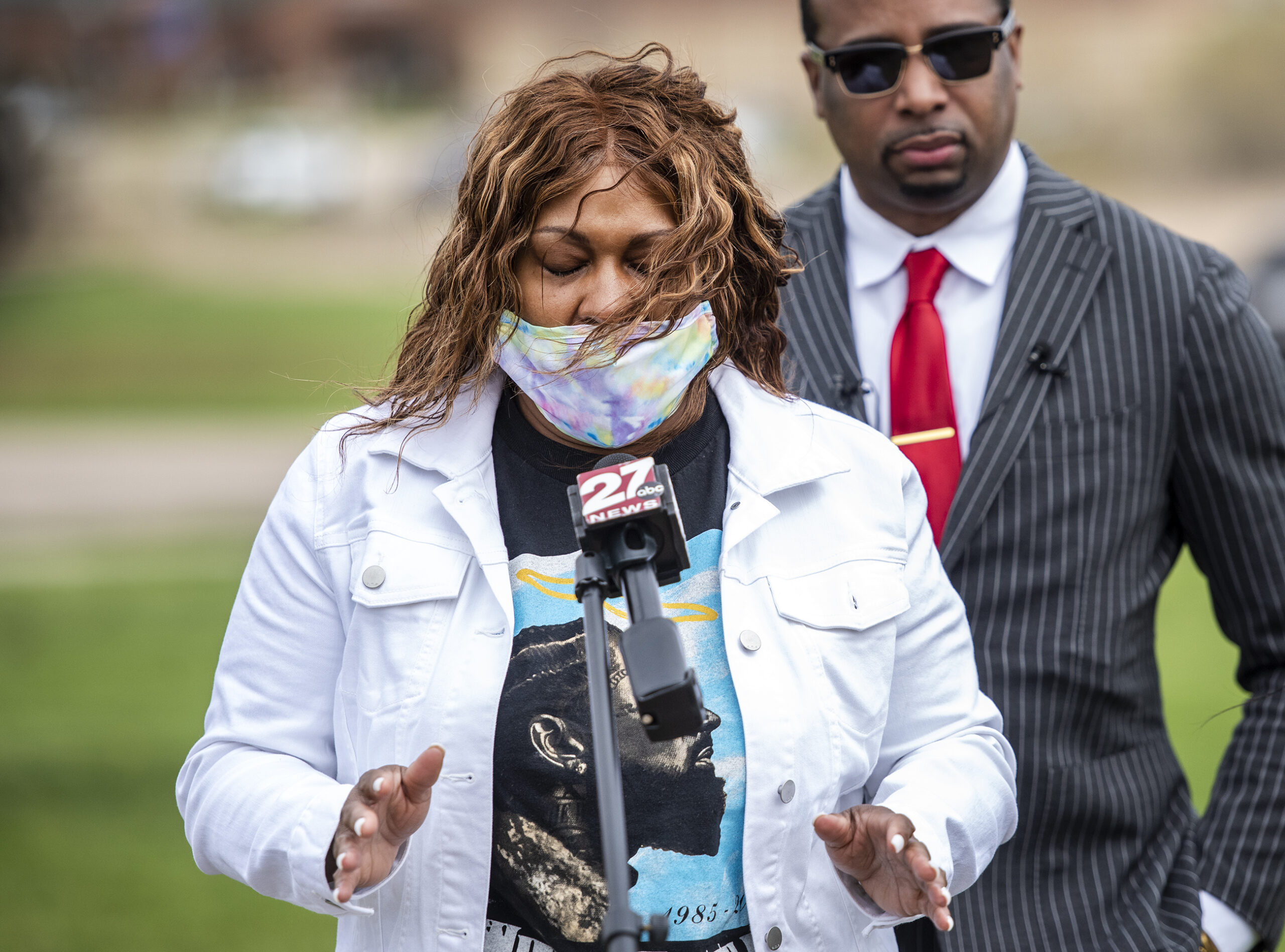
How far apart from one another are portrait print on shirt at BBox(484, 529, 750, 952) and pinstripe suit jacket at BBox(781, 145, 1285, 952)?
75 cm

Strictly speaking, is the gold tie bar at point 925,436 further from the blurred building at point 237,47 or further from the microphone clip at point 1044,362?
the blurred building at point 237,47

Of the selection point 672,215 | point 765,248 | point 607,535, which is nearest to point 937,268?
point 765,248

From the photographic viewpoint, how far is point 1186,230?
22875 mm

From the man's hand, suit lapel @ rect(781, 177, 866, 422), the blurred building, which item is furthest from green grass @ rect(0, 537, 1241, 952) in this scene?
the blurred building

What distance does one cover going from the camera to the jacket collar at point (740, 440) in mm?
2078

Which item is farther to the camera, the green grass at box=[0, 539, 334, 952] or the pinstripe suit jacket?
the green grass at box=[0, 539, 334, 952]

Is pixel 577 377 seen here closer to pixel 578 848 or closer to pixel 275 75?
pixel 578 848

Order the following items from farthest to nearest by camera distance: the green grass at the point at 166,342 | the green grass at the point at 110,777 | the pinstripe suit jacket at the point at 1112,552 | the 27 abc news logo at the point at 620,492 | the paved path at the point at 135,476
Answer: the green grass at the point at 166,342, the paved path at the point at 135,476, the green grass at the point at 110,777, the pinstripe suit jacket at the point at 1112,552, the 27 abc news logo at the point at 620,492

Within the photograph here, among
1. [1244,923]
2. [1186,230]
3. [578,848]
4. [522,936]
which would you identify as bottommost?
[1244,923]

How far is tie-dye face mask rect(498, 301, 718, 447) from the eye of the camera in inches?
78.4

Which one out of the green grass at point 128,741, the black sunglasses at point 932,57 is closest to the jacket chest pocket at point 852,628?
the black sunglasses at point 932,57

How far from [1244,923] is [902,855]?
127 centimetres

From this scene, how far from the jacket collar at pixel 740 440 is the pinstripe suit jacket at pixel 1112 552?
0.86ft

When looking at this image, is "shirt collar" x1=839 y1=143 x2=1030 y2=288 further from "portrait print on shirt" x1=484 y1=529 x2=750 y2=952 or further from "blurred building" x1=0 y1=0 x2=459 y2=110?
"blurred building" x1=0 y1=0 x2=459 y2=110
